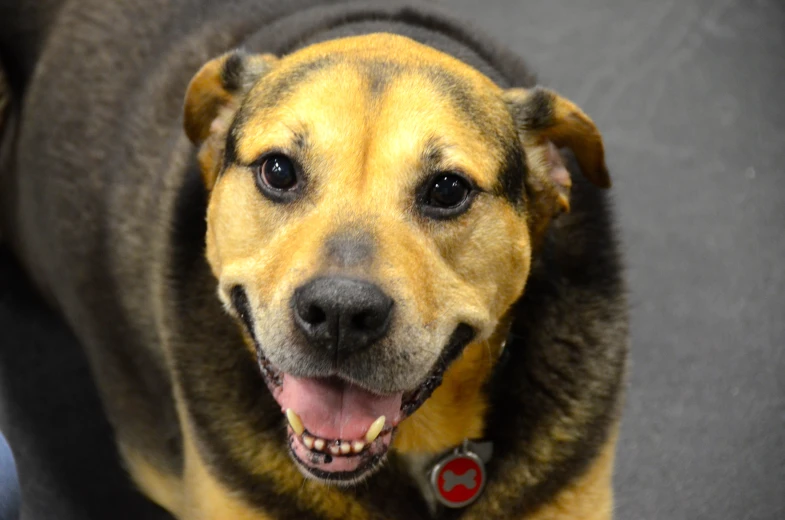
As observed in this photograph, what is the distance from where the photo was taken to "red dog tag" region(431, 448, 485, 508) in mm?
2381

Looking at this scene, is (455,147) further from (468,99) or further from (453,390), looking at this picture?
(453,390)

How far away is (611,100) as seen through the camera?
13.9 feet

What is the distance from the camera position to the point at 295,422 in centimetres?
203

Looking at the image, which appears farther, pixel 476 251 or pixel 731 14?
pixel 731 14

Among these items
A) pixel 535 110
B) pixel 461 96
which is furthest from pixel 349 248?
pixel 535 110

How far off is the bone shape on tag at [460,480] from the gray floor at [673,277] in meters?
0.87

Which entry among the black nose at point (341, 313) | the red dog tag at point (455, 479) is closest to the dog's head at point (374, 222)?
the black nose at point (341, 313)

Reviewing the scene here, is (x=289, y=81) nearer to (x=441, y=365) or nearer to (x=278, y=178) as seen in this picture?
(x=278, y=178)

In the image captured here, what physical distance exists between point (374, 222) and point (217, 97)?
623mm

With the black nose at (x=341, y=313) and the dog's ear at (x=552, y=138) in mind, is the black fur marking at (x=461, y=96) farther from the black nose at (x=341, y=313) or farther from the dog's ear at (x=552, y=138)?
the black nose at (x=341, y=313)

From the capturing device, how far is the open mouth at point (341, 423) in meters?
2.03

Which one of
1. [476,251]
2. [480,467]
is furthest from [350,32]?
[480,467]

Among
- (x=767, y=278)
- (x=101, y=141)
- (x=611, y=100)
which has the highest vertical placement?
(x=101, y=141)

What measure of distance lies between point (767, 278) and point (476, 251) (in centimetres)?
197
